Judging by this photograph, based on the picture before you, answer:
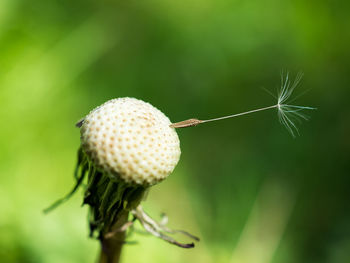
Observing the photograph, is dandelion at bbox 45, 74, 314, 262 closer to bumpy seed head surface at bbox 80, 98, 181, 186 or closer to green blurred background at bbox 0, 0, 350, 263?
bumpy seed head surface at bbox 80, 98, 181, 186

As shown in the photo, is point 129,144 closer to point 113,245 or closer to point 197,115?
point 113,245

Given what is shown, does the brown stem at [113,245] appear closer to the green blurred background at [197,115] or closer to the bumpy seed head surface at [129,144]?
the bumpy seed head surface at [129,144]

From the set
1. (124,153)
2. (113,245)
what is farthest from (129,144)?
(113,245)

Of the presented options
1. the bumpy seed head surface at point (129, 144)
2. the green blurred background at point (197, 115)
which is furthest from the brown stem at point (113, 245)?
the green blurred background at point (197, 115)

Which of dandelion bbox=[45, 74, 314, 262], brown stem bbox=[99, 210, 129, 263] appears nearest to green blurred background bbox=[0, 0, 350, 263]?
brown stem bbox=[99, 210, 129, 263]

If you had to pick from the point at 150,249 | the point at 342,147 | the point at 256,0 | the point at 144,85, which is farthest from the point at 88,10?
the point at 342,147
